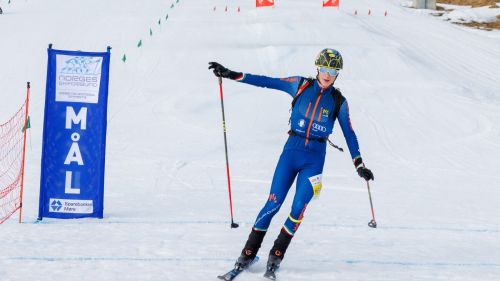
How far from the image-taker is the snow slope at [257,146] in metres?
6.43

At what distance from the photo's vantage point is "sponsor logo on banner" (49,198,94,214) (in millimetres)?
7402

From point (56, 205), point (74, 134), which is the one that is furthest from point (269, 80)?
point (56, 205)

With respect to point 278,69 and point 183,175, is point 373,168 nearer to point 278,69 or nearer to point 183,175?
point 183,175

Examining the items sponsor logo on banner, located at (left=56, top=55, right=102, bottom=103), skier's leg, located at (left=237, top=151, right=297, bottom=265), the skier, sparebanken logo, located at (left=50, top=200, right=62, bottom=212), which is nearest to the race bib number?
the skier

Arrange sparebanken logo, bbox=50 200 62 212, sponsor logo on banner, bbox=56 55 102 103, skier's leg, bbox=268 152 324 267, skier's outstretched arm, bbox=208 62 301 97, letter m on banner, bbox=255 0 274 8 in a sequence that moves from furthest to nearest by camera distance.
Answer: letter m on banner, bbox=255 0 274 8, sparebanken logo, bbox=50 200 62 212, sponsor logo on banner, bbox=56 55 102 103, skier's outstretched arm, bbox=208 62 301 97, skier's leg, bbox=268 152 324 267

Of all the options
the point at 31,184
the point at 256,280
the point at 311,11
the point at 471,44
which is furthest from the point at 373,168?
the point at 311,11

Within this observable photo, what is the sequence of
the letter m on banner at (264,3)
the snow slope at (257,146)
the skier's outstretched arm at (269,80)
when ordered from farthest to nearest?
the letter m on banner at (264,3) < the snow slope at (257,146) < the skier's outstretched arm at (269,80)

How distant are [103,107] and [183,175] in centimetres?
375

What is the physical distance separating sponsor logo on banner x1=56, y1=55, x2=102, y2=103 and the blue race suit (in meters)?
2.42

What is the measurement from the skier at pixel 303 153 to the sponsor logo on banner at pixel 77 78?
222 centimetres

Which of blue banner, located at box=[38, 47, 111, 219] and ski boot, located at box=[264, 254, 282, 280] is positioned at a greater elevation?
blue banner, located at box=[38, 47, 111, 219]

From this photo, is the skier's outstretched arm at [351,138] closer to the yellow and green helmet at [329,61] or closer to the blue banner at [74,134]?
the yellow and green helmet at [329,61]

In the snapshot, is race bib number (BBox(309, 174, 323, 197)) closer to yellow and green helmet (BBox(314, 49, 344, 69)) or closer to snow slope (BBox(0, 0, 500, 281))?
snow slope (BBox(0, 0, 500, 281))

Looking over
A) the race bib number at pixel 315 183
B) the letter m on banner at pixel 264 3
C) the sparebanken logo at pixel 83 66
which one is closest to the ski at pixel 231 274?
the race bib number at pixel 315 183
